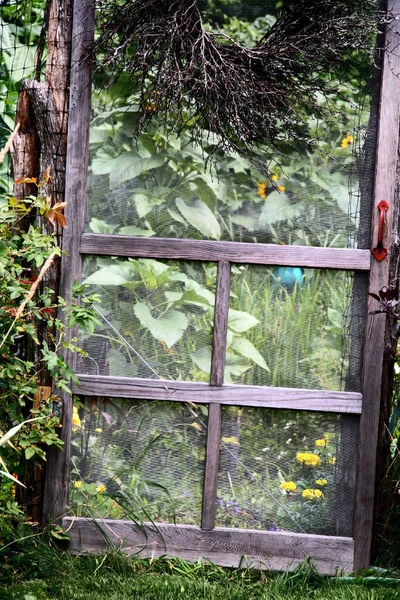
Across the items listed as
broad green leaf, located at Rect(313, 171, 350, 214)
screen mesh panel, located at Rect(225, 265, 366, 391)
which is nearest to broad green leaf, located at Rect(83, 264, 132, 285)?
screen mesh panel, located at Rect(225, 265, 366, 391)

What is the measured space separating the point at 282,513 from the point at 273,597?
381 mm

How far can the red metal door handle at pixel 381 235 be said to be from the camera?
110 inches

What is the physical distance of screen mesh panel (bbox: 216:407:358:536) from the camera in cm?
289

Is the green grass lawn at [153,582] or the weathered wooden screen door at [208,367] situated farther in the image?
the weathered wooden screen door at [208,367]

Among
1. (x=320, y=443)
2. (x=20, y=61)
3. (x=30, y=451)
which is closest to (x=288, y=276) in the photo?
→ (x=320, y=443)

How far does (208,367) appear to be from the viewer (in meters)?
2.91

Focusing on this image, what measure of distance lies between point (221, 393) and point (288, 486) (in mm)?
485

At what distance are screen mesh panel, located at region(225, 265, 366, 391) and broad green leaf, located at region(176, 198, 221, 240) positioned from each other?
0.63 ft

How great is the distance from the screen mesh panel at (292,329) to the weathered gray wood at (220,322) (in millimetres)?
33

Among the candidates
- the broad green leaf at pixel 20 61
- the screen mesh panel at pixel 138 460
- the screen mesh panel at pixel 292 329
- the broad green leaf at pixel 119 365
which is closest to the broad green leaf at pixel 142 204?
the screen mesh panel at pixel 292 329

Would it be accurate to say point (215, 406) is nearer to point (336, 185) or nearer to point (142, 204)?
point (142, 204)

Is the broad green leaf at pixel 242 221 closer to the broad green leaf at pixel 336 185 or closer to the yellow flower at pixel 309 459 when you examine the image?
the broad green leaf at pixel 336 185

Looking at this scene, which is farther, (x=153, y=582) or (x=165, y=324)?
(x=165, y=324)

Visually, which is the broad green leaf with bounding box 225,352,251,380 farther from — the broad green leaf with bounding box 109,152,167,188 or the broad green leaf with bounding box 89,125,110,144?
the broad green leaf with bounding box 89,125,110,144
